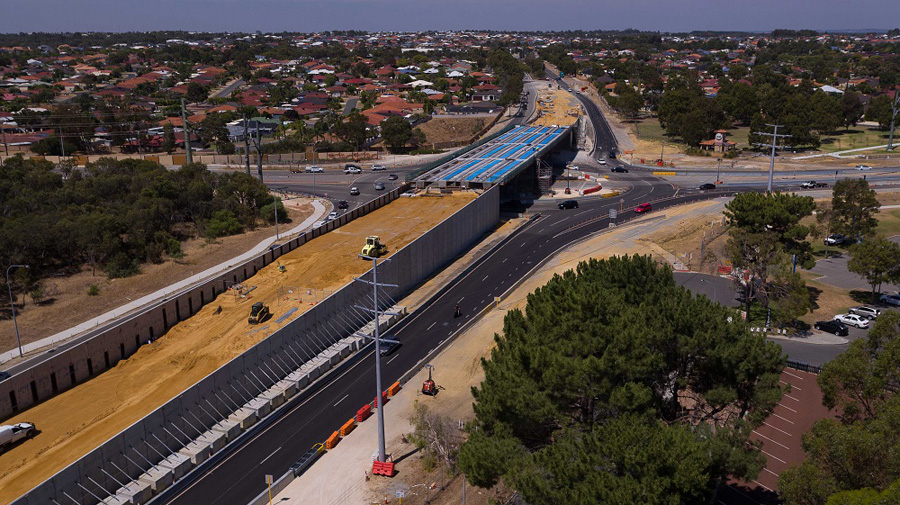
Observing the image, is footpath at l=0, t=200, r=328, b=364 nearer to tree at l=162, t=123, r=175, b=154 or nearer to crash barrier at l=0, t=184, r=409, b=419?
crash barrier at l=0, t=184, r=409, b=419

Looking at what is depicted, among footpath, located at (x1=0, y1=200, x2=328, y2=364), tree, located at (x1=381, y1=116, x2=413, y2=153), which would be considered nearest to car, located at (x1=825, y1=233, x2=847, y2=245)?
footpath, located at (x1=0, y1=200, x2=328, y2=364)

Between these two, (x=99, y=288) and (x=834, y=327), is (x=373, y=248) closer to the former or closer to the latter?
(x=99, y=288)

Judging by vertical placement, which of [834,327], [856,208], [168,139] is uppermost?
[168,139]

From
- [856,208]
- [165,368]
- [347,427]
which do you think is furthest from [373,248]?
[856,208]

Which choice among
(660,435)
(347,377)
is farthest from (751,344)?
(347,377)

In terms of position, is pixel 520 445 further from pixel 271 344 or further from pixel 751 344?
pixel 271 344

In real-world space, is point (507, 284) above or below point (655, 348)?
below
